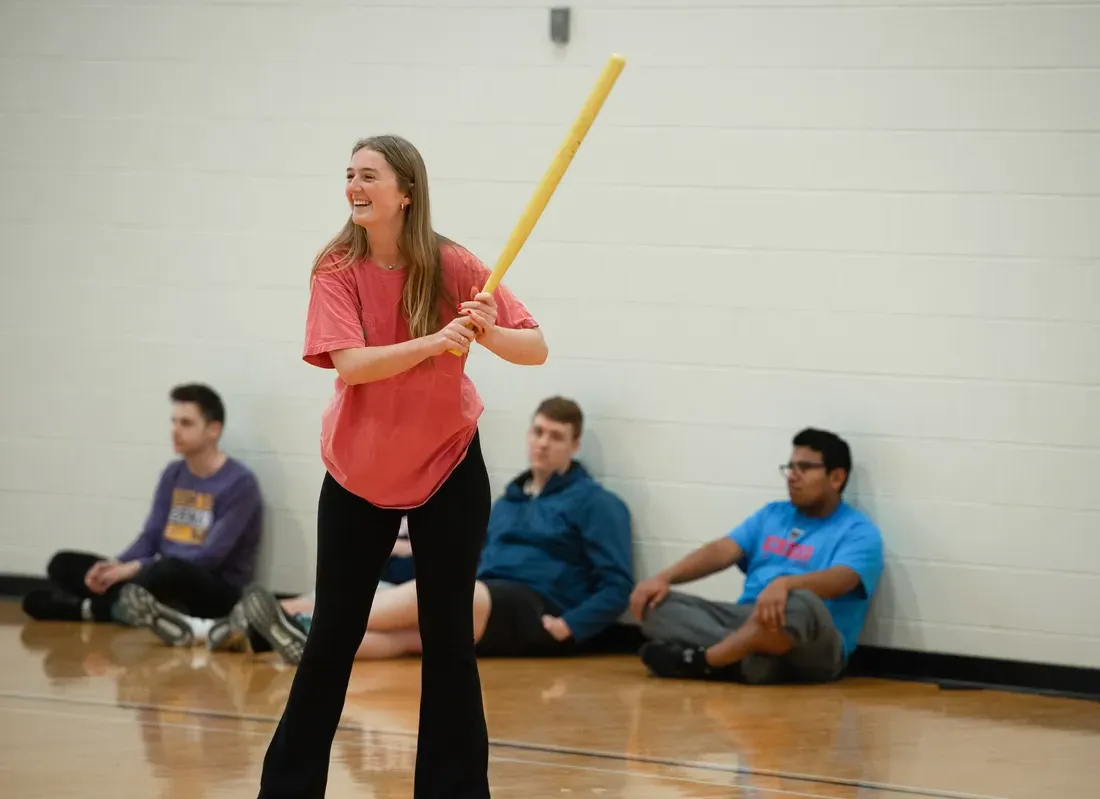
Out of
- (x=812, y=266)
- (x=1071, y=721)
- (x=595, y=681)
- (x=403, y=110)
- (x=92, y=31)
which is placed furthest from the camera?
(x=92, y=31)

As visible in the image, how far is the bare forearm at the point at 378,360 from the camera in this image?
2664 millimetres

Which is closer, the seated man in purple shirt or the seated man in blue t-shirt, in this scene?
the seated man in blue t-shirt

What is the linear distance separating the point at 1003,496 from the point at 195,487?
3.27 m

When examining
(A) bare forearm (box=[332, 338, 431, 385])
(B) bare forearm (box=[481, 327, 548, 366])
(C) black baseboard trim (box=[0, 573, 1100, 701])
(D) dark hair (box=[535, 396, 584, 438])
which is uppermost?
(B) bare forearm (box=[481, 327, 548, 366])

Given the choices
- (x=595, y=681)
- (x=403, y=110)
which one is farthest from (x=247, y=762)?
(x=403, y=110)

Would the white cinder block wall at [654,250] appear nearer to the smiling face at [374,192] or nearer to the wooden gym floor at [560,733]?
the wooden gym floor at [560,733]

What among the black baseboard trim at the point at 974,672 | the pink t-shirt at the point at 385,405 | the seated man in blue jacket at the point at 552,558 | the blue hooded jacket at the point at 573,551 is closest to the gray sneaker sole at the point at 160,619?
the seated man in blue jacket at the point at 552,558

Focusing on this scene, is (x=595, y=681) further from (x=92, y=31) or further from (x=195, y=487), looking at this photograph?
(x=92, y=31)

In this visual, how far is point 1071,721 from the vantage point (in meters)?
4.70

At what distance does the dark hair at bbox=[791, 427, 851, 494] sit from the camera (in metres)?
5.27

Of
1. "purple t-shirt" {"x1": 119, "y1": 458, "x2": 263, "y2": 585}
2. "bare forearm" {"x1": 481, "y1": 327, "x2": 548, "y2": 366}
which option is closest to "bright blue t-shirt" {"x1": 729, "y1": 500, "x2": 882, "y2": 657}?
"purple t-shirt" {"x1": 119, "y1": 458, "x2": 263, "y2": 585}

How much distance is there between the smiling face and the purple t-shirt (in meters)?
3.47

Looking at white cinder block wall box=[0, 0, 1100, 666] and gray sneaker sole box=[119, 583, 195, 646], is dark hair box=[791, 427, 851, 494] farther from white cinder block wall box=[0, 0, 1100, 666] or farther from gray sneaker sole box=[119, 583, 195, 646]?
gray sneaker sole box=[119, 583, 195, 646]

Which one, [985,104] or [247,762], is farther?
[985,104]
